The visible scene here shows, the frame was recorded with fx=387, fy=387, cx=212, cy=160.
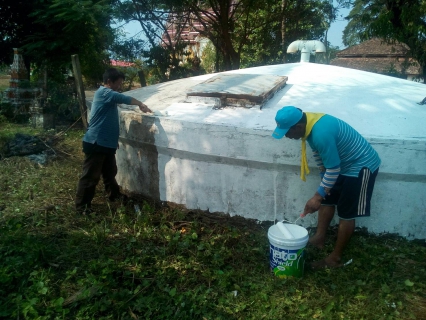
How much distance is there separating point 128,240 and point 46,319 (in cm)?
107

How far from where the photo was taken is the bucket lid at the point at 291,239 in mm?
2752

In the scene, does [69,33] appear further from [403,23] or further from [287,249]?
[403,23]

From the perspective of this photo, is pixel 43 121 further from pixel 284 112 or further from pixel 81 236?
pixel 284 112

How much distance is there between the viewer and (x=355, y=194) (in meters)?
2.88

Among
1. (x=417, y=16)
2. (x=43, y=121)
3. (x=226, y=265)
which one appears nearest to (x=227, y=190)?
(x=226, y=265)

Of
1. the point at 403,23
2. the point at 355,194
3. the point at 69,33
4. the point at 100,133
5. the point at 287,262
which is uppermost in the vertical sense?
the point at 403,23

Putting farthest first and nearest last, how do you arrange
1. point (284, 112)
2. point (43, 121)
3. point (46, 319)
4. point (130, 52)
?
point (130, 52) → point (43, 121) → point (284, 112) → point (46, 319)

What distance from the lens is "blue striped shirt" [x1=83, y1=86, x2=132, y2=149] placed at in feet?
12.2

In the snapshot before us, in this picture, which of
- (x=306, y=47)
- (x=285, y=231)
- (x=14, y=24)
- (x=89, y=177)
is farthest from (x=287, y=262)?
(x=14, y=24)

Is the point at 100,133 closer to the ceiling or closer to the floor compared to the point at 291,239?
closer to the ceiling

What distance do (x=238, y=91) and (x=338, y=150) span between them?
4.36ft

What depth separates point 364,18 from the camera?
37.4 feet

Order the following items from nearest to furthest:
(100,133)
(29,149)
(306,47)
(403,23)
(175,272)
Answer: (175,272) → (100,133) → (306,47) → (29,149) → (403,23)

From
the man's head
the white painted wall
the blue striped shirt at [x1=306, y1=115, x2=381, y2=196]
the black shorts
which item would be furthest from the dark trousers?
the black shorts
